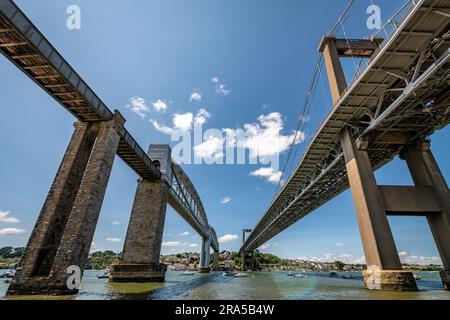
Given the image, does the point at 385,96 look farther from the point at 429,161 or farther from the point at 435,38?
the point at 429,161

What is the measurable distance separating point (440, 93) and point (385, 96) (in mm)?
3185

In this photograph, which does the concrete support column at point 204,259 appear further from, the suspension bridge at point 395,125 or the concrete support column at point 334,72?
the concrete support column at point 334,72

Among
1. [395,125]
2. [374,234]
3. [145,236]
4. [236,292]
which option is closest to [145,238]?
[145,236]

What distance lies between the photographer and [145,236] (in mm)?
23016

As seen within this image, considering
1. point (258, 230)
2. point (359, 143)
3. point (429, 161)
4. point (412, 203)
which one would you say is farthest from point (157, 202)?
point (258, 230)

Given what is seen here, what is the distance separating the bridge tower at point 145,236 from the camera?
21359 mm

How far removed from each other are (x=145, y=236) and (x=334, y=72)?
80.0ft

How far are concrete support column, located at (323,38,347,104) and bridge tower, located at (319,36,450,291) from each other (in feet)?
0.42

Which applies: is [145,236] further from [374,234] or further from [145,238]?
[374,234]

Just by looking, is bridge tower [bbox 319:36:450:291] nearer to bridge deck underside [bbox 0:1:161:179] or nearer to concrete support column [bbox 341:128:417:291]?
concrete support column [bbox 341:128:417:291]

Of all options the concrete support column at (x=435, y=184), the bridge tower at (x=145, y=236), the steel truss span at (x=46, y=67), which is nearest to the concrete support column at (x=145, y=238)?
the bridge tower at (x=145, y=236)

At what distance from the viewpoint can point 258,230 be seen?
65.9 meters

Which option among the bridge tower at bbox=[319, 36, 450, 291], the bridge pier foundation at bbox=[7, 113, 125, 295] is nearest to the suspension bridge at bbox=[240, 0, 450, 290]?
the bridge tower at bbox=[319, 36, 450, 291]

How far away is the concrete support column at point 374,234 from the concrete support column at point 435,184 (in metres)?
4.43
